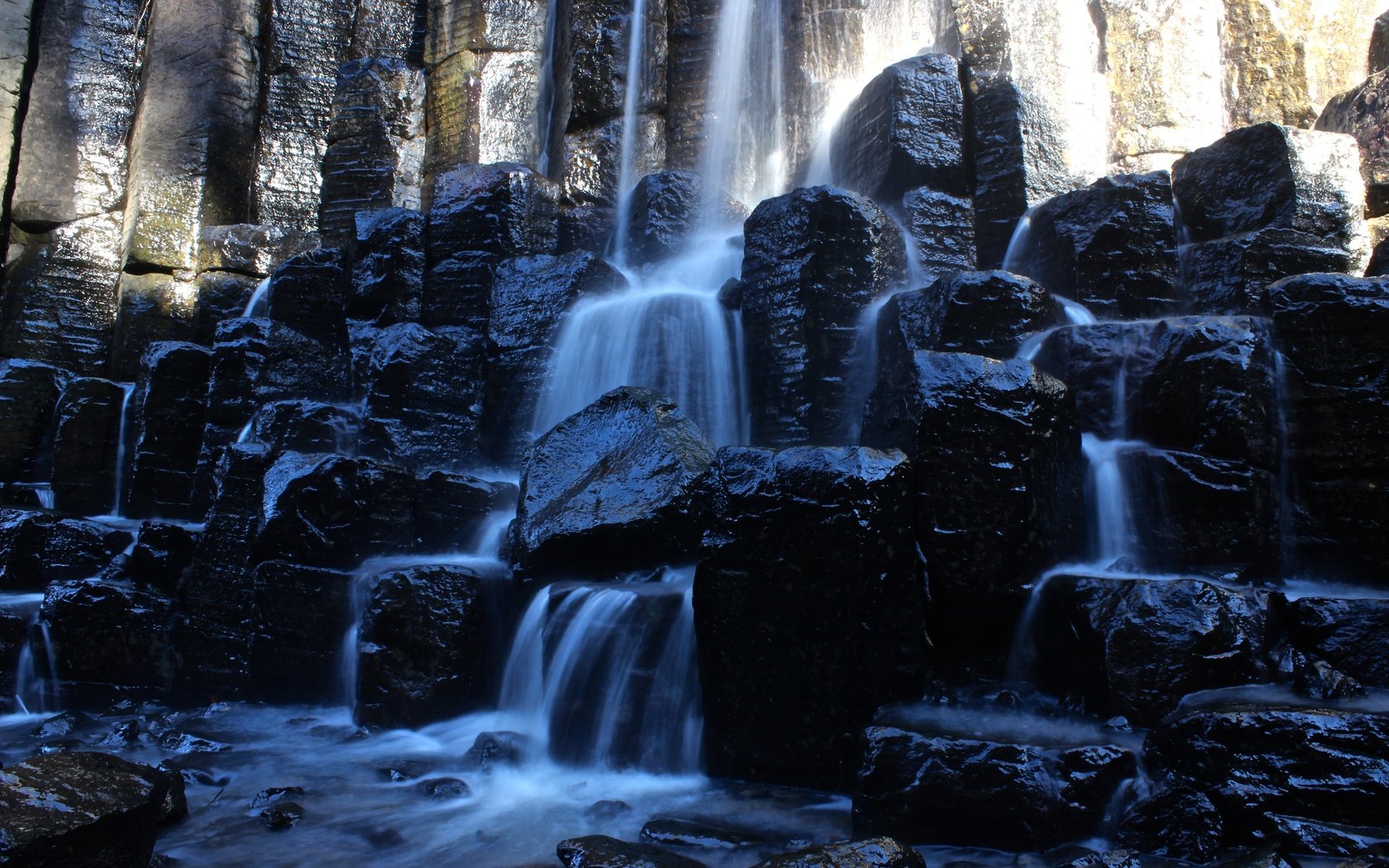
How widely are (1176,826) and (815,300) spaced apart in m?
4.44

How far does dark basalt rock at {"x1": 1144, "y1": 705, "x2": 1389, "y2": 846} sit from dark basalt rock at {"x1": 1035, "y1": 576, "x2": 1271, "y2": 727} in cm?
45

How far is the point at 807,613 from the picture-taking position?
3.93m

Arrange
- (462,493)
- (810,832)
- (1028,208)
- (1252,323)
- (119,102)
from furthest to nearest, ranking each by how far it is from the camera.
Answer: (119,102) → (1028,208) → (462,493) → (1252,323) → (810,832)

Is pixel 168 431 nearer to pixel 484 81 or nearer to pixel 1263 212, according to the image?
pixel 484 81

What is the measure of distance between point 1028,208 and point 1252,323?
3.57m

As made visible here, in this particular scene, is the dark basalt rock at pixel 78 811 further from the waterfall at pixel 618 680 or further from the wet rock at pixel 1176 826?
the wet rock at pixel 1176 826

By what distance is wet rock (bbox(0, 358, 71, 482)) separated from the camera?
31.6 ft

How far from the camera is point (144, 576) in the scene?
22.0 feet

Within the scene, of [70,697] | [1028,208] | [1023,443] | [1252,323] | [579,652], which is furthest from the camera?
[1028,208]

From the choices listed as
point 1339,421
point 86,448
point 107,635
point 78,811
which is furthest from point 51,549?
point 1339,421

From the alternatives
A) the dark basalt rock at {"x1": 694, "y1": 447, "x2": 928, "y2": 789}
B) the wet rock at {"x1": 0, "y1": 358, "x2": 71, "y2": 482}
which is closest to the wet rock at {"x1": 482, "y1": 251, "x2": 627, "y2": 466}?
the dark basalt rock at {"x1": 694, "y1": 447, "x2": 928, "y2": 789}

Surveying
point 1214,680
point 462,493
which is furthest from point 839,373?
point 1214,680

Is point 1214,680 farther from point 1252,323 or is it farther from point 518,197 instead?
point 518,197

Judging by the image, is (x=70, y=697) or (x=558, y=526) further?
(x=70, y=697)
